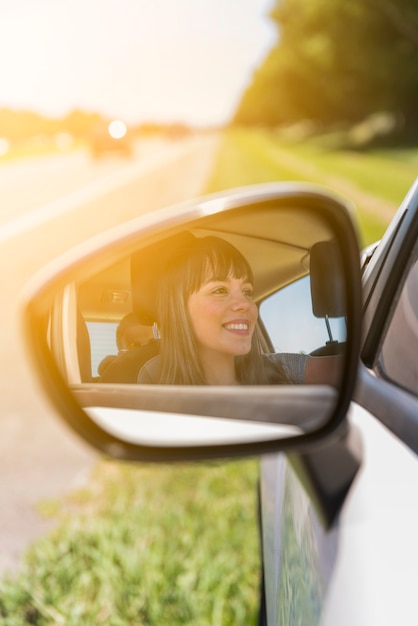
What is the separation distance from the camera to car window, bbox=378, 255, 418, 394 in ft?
5.02

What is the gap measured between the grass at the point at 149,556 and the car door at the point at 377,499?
2.08m

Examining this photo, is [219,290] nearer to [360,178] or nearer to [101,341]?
[101,341]

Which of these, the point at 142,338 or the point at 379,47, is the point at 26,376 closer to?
the point at 142,338

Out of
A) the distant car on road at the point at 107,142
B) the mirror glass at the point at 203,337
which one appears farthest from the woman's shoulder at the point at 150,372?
the distant car on road at the point at 107,142

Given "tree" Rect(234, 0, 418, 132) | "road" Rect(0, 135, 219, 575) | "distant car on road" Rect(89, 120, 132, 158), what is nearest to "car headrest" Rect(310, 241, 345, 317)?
"road" Rect(0, 135, 219, 575)

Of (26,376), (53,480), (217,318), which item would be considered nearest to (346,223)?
(217,318)

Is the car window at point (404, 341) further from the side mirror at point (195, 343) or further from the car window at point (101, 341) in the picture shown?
the car window at point (101, 341)

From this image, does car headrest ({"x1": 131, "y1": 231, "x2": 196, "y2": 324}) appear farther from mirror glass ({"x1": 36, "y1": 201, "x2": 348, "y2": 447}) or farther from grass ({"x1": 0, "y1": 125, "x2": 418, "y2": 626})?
grass ({"x1": 0, "y1": 125, "x2": 418, "y2": 626})

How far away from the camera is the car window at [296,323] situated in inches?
57.7

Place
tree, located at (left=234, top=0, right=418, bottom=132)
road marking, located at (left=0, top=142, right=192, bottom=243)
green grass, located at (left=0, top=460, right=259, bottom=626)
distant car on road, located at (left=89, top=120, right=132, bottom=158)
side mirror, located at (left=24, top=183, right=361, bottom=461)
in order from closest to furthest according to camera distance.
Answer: side mirror, located at (left=24, top=183, right=361, bottom=461) → green grass, located at (left=0, top=460, right=259, bottom=626) → road marking, located at (left=0, top=142, right=192, bottom=243) → tree, located at (left=234, top=0, right=418, bottom=132) → distant car on road, located at (left=89, top=120, right=132, bottom=158)

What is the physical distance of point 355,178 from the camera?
1229 inches

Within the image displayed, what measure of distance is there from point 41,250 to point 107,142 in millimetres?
34933

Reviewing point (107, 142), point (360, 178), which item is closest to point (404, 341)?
point (360, 178)

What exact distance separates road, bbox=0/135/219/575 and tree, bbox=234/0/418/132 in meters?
14.7
